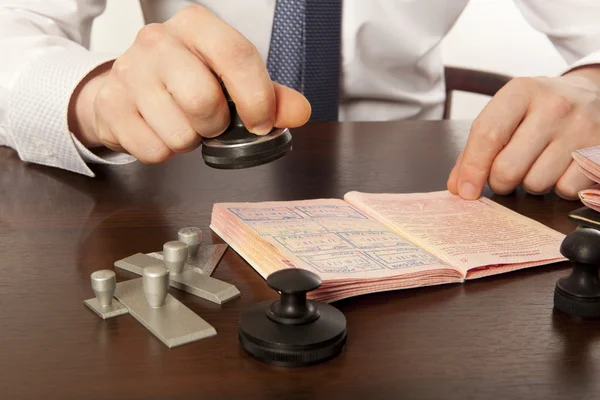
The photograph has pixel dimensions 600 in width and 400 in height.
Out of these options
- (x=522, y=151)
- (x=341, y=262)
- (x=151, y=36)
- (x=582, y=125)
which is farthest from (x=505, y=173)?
(x=151, y=36)

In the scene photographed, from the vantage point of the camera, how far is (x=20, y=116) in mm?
1157

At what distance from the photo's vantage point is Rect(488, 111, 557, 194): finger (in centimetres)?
95

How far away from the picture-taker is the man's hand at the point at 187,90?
29.9 inches

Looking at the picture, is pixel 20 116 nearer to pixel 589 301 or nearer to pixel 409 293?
pixel 409 293

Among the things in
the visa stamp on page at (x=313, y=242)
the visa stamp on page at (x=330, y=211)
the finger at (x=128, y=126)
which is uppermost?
the finger at (x=128, y=126)

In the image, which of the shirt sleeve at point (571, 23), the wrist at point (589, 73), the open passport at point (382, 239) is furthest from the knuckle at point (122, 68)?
the shirt sleeve at point (571, 23)

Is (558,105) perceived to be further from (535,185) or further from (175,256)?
(175,256)

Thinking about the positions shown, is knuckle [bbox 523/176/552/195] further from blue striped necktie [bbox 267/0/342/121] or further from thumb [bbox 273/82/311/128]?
blue striped necktie [bbox 267/0/342/121]

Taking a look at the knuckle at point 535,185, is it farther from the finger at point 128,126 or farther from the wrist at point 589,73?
the finger at point 128,126

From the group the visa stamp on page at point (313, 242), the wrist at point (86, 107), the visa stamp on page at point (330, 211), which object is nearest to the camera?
the visa stamp on page at point (313, 242)

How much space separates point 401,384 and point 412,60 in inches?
54.3

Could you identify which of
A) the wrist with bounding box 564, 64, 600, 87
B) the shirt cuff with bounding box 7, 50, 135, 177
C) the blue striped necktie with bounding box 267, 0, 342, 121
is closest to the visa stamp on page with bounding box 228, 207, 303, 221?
the shirt cuff with bounding box 7, 50, 135, 177

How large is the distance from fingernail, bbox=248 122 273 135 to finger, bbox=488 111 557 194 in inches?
13.4

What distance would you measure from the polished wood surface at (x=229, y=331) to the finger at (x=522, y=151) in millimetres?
30
